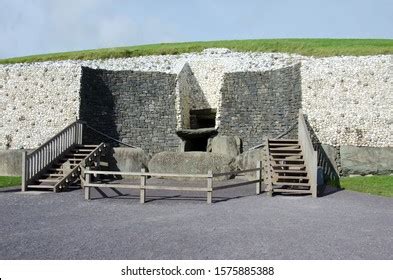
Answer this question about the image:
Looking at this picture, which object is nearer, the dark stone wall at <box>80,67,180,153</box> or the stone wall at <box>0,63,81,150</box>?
the stone wall at <box>0,63,81,150</box>

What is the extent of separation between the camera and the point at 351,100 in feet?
63.6

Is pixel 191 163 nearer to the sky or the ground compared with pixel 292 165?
nearer to the ground

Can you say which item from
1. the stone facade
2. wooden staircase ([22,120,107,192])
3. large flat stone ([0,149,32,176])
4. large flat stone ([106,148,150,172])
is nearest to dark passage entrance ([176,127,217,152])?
the stone facade

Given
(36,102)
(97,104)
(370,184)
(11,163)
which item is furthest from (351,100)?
(11,163)

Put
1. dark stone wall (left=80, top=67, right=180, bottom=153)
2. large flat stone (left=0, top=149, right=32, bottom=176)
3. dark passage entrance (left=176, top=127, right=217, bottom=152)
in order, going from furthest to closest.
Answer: dark passage entrance (left=176, top=127, right=217, bottom=152), dark stone wall (left=80, top=67, right=180, bottom=153), large flat stone (left=0, top=149, right=32, bottom=176)

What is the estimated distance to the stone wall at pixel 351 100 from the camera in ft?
62.2

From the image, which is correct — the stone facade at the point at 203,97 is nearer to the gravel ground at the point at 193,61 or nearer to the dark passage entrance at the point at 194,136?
the gravel ground at the point at 193,61

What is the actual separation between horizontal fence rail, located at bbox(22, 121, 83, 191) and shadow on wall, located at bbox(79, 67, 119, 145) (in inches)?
75.9

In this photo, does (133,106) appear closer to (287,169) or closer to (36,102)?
(36,102)

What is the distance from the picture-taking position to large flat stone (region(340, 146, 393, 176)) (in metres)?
18.4

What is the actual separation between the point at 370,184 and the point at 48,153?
12.7 m

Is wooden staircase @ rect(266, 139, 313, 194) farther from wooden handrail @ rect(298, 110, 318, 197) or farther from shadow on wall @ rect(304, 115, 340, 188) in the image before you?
shadow on wall @ rect(304, 115, 340, 188)

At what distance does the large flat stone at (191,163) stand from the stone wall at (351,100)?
454cm

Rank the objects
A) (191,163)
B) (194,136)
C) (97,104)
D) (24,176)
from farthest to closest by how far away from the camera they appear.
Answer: (194,136) < (97,104) < (191,163) < (24,176)
